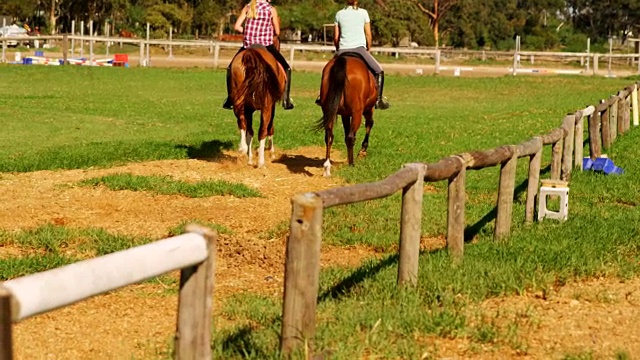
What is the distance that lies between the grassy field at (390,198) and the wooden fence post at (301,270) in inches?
7.9

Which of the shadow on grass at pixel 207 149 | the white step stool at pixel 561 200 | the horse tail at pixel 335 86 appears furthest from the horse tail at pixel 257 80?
the white step stool at pixel 561 200

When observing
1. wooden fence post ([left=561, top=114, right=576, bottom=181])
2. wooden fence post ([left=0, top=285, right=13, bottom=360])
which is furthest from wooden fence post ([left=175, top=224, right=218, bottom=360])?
wooden fence post ([left=561, top=114, right=576, bottom=181])

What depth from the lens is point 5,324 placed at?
332 cm

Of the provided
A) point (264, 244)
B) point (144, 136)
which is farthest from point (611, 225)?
point (144, 136)

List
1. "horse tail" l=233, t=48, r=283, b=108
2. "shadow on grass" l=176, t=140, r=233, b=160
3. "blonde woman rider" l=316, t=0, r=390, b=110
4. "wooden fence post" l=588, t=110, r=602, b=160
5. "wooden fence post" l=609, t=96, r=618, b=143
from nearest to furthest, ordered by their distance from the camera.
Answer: "horse tail" l=233, t=48, r=283, b=108, "blonde woman rider" l=316, t=0, r=390, b=110, "wooden fence post" l=588, t=110, r=602, b=160, "shadow on grass" l=176, t=140, r=233, b=160, "wooden fence post" l=609, t=96, r=618, b=143

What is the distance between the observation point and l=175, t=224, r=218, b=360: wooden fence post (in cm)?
464

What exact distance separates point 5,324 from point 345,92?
487 inches

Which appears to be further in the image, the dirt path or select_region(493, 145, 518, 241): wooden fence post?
select_region(493, 145, 518, 241): wooden fence post

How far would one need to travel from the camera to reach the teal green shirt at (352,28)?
51.9ft

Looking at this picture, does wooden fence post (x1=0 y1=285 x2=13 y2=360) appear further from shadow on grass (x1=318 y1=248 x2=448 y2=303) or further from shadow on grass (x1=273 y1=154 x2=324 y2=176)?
shadow on grass (x1=273 y1=154 x2=324 y2=176)

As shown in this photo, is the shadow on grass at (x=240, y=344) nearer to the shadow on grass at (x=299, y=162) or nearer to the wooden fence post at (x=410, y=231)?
the wooden fence post at (x=410, y=231)

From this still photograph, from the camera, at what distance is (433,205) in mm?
12695

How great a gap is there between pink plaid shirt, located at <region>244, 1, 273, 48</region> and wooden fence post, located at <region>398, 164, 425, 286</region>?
8.67 m

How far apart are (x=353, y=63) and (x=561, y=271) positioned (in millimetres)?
7728
